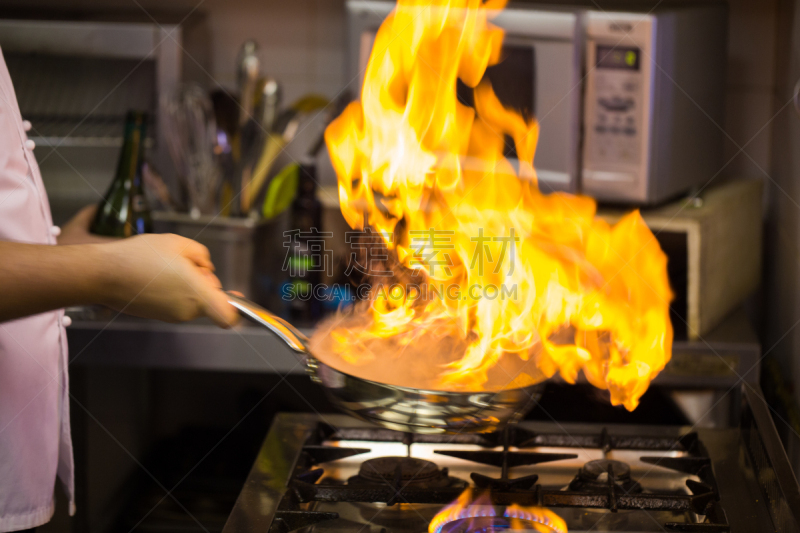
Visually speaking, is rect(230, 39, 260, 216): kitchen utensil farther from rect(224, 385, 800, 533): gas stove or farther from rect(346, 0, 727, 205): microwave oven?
rect(224, 385, 800, 533): gas stove

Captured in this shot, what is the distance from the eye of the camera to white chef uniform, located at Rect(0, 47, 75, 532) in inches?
30.2

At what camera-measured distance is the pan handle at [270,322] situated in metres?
0.68

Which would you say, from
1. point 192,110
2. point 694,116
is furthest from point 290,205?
point 694,116

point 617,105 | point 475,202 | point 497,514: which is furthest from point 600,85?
point 497,514

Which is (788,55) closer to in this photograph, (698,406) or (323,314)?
(698,406)

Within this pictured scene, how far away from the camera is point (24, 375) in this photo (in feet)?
2.56

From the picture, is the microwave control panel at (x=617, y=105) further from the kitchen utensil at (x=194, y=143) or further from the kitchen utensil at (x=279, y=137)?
the kitchen utensil at (x=194, y=143)

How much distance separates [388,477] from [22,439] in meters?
0.38

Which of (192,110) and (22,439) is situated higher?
(192,110)

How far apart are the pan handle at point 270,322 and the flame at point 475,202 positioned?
10.0 inches

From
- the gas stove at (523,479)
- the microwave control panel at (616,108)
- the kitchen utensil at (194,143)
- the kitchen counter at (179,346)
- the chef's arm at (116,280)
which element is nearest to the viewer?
the chef's arm at (116,280)

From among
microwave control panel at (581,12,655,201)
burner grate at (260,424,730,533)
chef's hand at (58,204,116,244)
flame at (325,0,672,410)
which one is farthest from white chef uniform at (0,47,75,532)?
microwave control panel at (581,12,655,201)

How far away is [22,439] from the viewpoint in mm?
783

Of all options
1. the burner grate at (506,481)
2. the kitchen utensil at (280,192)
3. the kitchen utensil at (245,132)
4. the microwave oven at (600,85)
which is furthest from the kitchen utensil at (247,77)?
the burner grate at (506,481)
